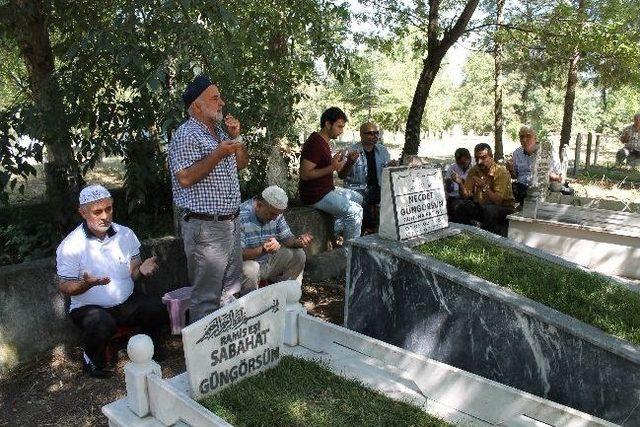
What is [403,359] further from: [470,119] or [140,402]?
[470,119]

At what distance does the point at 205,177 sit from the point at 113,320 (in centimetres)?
112

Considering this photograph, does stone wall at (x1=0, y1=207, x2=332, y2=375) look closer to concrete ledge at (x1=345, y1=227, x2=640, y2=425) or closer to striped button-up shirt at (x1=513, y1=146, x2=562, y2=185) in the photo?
concrete ledge at (x1=345, y1=227, x2=640, y2=425)

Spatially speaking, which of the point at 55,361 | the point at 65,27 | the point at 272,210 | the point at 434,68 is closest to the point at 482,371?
the point at 272,210

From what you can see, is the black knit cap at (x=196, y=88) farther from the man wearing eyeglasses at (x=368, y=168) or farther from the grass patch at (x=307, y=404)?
the man wearing eyeglasses at (x=368, y=168)

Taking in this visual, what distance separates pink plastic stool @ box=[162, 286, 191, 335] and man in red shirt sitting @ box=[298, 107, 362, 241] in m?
1.90

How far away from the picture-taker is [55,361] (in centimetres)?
368

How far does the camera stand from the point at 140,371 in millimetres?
2221

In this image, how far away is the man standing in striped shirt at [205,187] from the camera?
3172 millimetres

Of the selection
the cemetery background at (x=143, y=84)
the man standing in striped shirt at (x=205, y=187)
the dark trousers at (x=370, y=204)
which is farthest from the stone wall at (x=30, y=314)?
the dark trousers at (x=370, y=204)

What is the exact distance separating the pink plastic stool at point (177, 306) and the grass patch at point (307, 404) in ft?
4.98

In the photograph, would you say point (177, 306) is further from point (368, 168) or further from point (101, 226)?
point (368, 168)

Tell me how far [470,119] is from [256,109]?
35.2 m

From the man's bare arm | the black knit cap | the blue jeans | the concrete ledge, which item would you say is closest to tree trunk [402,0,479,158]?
the blue jeans

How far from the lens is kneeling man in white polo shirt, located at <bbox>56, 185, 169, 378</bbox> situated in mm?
→ 3359
